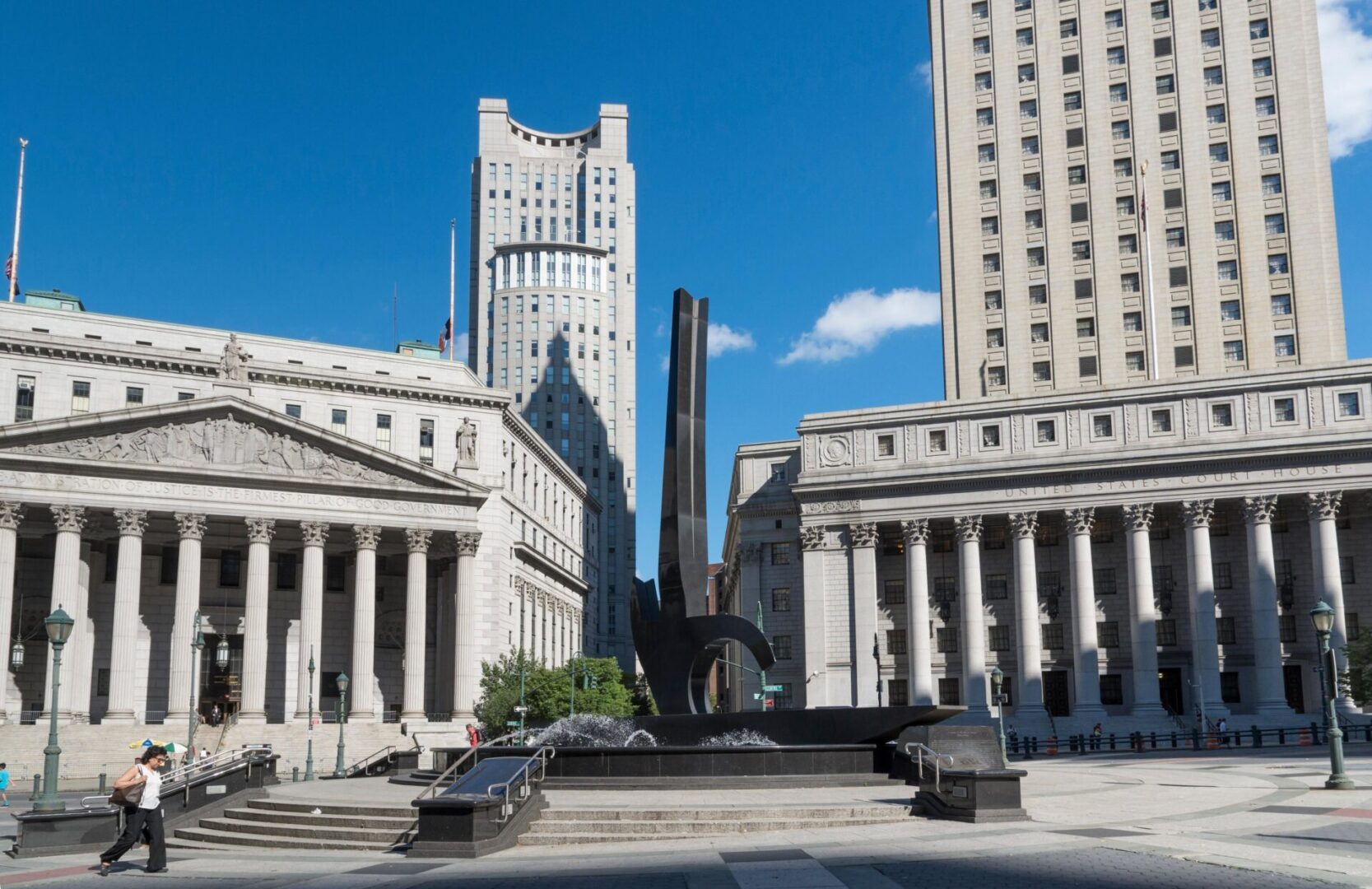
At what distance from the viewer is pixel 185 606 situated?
68.2 m

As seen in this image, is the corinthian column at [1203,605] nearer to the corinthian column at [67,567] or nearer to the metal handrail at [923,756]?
the metal handrail at [923,756]

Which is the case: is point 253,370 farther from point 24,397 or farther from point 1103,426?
point 1103,426

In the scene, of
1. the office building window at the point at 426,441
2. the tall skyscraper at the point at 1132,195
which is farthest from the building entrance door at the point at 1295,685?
the office building window at the point at 426,441

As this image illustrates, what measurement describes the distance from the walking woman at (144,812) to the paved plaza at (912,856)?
0.37 metres

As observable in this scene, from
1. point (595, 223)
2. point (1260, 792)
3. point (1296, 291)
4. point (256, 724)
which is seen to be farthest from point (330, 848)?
point (595, 223)

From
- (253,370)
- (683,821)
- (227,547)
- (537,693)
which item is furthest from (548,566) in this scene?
(683,821)

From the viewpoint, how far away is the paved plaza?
15984mm

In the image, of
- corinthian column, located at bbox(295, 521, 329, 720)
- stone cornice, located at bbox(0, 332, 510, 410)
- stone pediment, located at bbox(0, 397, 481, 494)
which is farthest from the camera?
stone cornice, located at bbox(0, 332, 510, 410)

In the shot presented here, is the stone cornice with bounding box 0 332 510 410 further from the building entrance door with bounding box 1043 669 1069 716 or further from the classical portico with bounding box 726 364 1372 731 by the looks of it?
the building entrance door with bounding box 1043 669 1069 716

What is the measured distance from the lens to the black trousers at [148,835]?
66.0ft

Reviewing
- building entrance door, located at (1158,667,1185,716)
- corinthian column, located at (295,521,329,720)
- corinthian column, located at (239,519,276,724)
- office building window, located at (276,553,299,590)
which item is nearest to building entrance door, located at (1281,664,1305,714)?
building entrance door, located at (1158,667,1185,716)

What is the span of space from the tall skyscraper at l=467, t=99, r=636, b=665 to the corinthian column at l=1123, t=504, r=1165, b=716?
305 feet

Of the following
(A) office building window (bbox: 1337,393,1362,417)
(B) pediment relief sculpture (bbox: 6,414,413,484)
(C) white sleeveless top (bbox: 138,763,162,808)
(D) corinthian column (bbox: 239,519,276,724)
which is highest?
(A) office building window (bbox: 1337,393,1362,417)

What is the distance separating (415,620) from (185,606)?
13.3 metres
